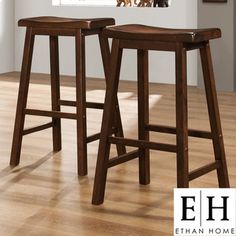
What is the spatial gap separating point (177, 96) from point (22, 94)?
1.20 metres

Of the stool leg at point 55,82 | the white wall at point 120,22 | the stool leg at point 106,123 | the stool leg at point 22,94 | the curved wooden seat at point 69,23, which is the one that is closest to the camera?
the stool leg at point 106,123

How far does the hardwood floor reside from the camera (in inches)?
114

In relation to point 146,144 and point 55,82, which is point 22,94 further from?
point 146,144

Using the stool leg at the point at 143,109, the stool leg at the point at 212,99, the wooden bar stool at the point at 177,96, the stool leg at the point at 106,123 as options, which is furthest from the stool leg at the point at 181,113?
the stool leg at the point at 143,109

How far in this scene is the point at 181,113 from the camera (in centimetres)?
288

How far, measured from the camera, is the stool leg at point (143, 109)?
3.31 m

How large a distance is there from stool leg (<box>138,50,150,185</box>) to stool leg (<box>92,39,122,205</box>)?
0.23 metres

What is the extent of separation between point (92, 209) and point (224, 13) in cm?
358

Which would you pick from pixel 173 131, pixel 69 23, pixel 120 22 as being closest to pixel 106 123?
pixel 173 131

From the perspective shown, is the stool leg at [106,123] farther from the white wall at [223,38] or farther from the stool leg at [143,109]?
the white wall at [223,38]

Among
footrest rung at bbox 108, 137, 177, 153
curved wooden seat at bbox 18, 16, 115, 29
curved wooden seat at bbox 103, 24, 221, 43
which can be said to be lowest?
footrest rung at bbox 108, 137, 177, 153

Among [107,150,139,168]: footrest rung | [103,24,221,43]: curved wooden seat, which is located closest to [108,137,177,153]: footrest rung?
[107,150,139,168]: footrest rung

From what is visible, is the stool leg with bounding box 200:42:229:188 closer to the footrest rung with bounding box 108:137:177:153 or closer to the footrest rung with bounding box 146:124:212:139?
the footrest rung with bounding box 146:124:212:139

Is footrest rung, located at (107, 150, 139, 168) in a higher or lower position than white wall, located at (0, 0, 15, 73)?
lower
